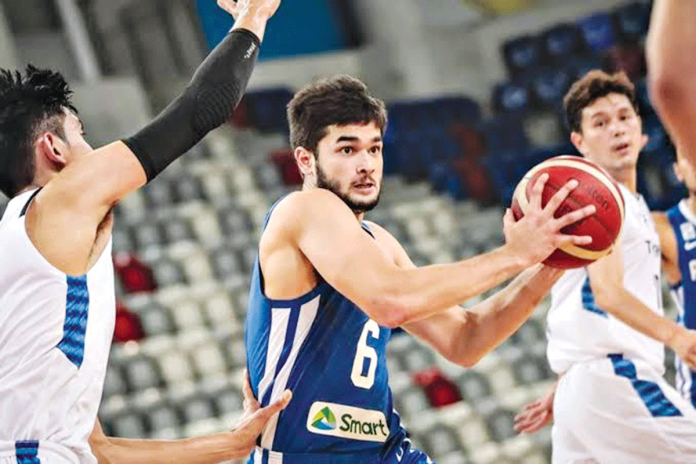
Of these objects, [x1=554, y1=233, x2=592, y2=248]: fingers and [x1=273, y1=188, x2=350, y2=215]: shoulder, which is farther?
[x1=273, y1=188, x2=350, y2=215]: shoulder

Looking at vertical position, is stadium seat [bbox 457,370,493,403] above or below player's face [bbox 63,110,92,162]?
below

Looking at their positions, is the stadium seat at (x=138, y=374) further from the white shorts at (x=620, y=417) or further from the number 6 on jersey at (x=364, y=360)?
the number 6 on jersey at (x=364, y=360)

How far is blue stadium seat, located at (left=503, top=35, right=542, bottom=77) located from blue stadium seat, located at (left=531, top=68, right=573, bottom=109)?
44 cm

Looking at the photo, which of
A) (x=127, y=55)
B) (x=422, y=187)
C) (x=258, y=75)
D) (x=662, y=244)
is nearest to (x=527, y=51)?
(x=422, y=187)

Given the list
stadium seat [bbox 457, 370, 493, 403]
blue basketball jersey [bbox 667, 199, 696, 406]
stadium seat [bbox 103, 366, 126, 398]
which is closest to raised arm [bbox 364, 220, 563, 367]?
blue basketball jersey [bbox 667, 199, 696, 406]

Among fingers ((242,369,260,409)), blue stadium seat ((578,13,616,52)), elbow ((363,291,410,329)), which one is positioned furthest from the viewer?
blue stadium seat ((578,13,616,52))

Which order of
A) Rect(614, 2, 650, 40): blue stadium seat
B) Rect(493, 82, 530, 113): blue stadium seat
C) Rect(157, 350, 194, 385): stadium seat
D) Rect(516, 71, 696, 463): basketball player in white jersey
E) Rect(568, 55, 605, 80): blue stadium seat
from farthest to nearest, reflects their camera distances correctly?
Rect(493, 82, 530, 113): blue stadium seat
Rect(614, 2, 650, 40): blue stadium seat
Rect(568, 55, 605, 80): blue stadium seat
Rect(157, 350, 194, 385): stadium seat
Rect(516, 71, 696, 463): basketball player in white jersey

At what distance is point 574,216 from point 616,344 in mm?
1694

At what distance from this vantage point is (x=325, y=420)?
3576 mm

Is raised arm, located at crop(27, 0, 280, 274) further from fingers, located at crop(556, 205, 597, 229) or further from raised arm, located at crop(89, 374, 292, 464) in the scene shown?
fingers, located at crop(556, 205, 597, 229)

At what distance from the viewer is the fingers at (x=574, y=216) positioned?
3.05 m

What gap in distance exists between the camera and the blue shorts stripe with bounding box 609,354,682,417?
Result: 14.6 feet

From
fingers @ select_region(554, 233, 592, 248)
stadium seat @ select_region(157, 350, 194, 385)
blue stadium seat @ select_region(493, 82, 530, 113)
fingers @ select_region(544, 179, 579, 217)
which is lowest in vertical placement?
stadium seat @ select_region(157, 350, 194, 385)

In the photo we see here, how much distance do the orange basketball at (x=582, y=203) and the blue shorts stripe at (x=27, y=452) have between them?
1.43 meters
